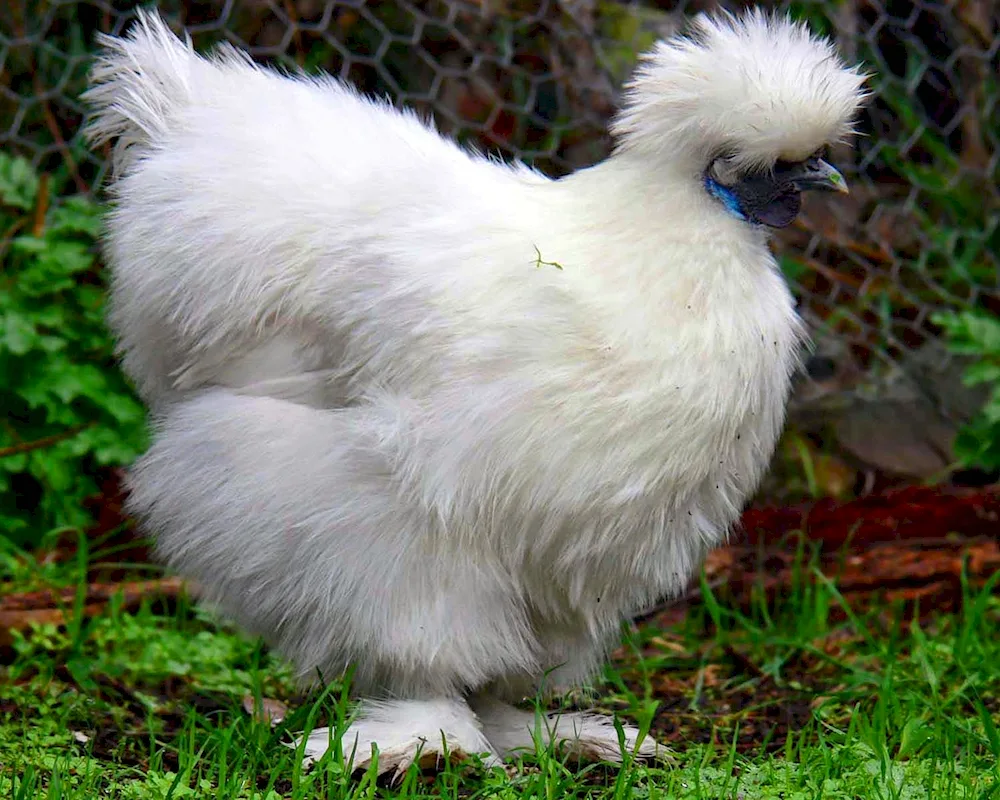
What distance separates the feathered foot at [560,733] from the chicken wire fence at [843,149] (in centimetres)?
223

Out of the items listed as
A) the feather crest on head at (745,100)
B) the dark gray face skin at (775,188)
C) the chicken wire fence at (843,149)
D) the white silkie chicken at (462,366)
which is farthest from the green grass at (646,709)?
the chicken wire fence at (843,149)

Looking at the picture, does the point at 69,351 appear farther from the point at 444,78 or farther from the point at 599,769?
the point at 599,769

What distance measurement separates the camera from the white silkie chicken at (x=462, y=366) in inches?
111

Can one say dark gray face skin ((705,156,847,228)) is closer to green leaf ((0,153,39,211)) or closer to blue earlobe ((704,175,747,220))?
blue earlobe ((704,175,747,220))

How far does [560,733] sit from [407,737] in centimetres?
46

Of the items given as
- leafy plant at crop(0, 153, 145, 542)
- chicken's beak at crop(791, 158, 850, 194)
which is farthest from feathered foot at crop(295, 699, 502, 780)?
leafy plant at crop(0, 153, 145, 542)

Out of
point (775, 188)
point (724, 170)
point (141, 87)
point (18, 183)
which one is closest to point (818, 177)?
point (775, 188)

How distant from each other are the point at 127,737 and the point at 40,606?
896 millimetres

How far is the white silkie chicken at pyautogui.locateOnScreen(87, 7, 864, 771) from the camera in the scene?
2.82 meters

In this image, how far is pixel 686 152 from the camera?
2887mm

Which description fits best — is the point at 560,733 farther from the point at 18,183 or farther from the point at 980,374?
the point at 18,183

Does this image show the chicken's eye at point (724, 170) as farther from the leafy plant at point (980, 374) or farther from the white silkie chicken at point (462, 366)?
the leafy plant at point (980, 374)

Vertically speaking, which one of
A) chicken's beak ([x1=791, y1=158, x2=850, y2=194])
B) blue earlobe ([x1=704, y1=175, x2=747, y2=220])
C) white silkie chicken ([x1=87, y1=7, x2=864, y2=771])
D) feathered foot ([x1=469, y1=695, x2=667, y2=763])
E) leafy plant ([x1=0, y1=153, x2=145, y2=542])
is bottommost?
leafy plant ([x1=0, y1=153, x2=145, y2=542])

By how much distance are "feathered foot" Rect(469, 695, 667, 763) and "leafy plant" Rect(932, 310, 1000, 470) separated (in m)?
2.10
